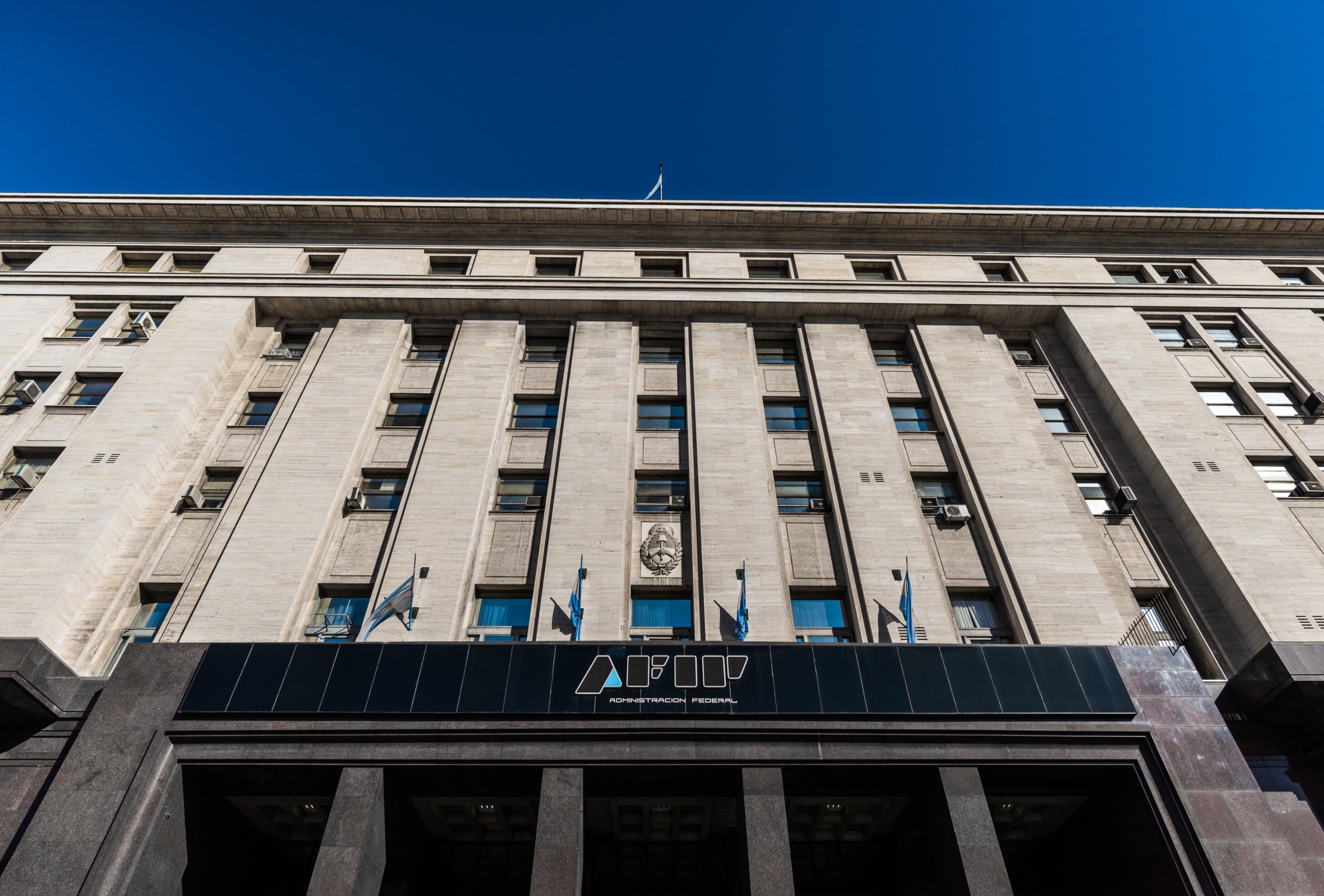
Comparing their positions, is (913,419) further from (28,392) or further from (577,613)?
(28,392)

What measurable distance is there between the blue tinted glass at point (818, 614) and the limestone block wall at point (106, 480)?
17344 millimetres

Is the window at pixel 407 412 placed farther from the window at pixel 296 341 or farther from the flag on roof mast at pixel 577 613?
the flag on roof mast at pixel 577 613

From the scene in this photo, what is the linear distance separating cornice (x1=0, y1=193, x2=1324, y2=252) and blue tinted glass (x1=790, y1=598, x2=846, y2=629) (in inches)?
697

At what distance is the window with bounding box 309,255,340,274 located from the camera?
1233 inches

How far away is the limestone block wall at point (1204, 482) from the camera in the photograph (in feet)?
61.8

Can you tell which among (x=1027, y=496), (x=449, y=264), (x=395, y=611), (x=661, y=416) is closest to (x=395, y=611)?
(x=395, y=611)

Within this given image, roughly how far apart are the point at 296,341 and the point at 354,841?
20541 millimetres

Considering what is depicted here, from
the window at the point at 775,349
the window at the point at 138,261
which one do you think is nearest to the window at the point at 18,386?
the window at the point at 138,261

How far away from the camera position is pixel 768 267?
104ft

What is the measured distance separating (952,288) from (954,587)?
1372cm

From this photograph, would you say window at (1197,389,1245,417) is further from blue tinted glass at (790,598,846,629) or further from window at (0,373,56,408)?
window at (0,373,56,408)

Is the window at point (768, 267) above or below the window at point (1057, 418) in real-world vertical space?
above

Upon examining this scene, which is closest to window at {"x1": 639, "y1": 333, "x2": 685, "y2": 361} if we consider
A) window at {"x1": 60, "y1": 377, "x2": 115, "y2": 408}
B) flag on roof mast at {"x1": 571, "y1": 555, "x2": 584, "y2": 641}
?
flag on roof mast at {"x1": 571, "y1": 555, "x2": 584, "y2": 641}

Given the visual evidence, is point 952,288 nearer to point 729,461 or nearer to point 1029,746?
point 729,461
